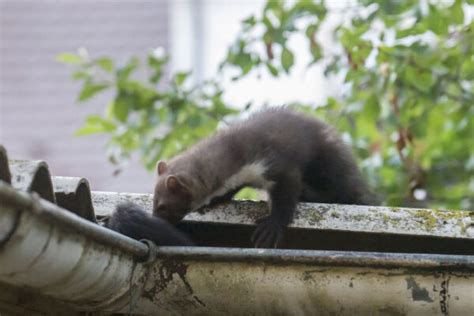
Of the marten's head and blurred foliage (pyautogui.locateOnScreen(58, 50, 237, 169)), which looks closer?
the marten's head

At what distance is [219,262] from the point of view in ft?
11.7

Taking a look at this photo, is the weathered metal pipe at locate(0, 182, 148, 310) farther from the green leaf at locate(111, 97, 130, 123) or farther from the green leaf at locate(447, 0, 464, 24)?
the green leaf at locate(111, 97, 130, 123)

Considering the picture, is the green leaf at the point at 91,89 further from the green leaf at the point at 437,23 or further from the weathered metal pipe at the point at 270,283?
the weathered metal pipe at the point at 270,283

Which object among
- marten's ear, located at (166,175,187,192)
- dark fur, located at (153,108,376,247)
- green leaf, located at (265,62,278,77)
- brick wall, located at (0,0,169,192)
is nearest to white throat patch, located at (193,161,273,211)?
dark fur, located at (153,108,376,247)

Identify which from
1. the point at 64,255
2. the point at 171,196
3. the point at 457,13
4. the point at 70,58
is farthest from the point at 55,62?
the point at 64,255

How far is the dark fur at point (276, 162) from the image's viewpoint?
5.92 metres

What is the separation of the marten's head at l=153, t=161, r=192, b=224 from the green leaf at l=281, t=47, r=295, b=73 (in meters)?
1.44

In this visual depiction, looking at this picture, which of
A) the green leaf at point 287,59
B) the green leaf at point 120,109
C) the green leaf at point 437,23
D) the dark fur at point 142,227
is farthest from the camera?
the green leaf at point 120,109

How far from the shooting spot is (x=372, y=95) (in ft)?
25.7

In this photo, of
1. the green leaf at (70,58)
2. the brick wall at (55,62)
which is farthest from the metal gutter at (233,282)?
the brick wall at (55,62)

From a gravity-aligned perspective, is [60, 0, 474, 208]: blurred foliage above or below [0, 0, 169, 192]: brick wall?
below

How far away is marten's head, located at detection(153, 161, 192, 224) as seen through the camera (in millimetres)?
5516

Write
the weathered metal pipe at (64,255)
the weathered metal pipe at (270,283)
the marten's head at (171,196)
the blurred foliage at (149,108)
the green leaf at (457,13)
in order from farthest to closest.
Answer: the blurred foliage at (149,108)
the green leaf at (457,13)
the marten's head at (171,196)
the weathered metal pipe at (270,283)
the weathered metal pipe at (64,255)

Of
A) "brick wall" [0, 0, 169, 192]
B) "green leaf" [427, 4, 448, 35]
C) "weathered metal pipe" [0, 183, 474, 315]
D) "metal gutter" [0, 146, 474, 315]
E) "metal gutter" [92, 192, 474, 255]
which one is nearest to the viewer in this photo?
"metal gutter" [0, 146, 474, 315]
